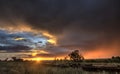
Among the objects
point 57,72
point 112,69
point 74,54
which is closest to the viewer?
point 57,72

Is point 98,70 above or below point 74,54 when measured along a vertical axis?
below

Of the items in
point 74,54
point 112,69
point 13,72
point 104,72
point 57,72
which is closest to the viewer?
point 13,72

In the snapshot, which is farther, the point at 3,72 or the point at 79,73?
the point at 79,73

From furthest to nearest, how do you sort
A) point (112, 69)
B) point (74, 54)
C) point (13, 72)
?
point (74, 54), point (112, 69), point (13, 72)

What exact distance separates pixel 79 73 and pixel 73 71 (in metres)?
0.78

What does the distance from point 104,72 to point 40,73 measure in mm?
8242

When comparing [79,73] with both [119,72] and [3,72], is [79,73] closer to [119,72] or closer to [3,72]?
[119,72]

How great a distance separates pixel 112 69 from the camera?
34562 millimetres

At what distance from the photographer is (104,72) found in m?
32.2

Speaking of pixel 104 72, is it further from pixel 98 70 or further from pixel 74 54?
pixel 74 54

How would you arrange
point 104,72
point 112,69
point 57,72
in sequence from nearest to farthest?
1. point 57,72
2. point 104,72
3. point 112,69

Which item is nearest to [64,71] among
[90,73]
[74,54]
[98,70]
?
[90,73]

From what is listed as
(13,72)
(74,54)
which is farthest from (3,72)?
(74,54)

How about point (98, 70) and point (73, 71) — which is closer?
point (73, 71)
